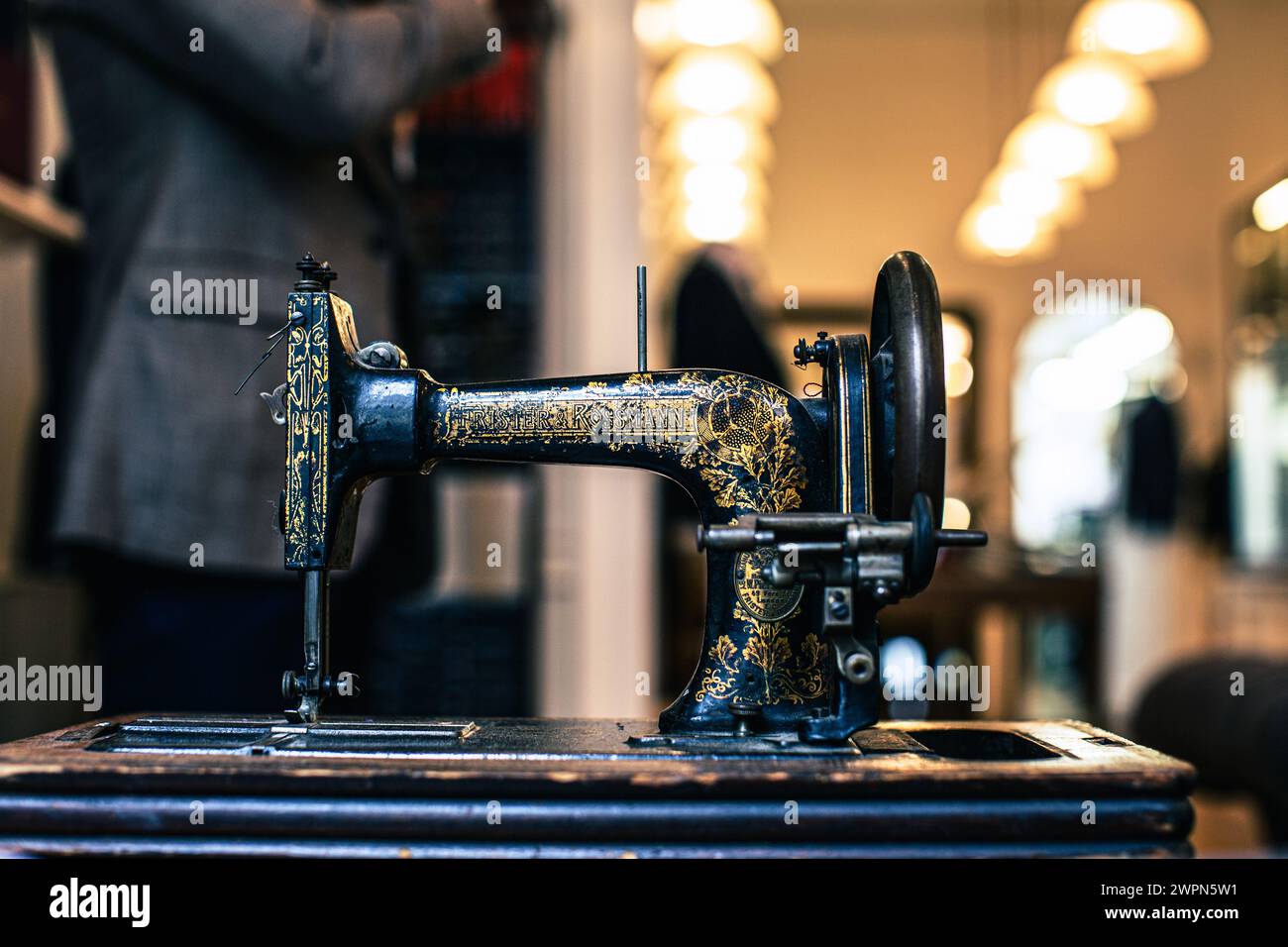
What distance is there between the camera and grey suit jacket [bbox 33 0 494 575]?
5.20 feet

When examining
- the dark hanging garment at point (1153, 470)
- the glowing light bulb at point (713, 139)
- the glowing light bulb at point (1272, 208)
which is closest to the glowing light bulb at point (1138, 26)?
the glowing light bulb at point (713, 139)

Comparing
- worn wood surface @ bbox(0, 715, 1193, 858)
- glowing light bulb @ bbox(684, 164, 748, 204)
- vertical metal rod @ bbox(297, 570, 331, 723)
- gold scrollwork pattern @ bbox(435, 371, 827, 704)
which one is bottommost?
worn wood surface @ bbox(0, 715, 1193, 858)

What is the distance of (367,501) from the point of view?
176cm

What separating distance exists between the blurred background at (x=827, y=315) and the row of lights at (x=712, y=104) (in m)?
0.02

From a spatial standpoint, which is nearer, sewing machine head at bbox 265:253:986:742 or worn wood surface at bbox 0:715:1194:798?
worn wood surface at bbox 0:715:1194:798

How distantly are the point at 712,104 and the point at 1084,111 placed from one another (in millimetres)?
1360

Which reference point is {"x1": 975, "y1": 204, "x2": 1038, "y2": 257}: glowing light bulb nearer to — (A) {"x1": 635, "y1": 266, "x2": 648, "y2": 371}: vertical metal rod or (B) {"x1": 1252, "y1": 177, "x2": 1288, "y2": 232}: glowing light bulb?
(B) {"x1": 1252, "y1": 177, "x2": 1288, "y2": 232}: glowing light bulb

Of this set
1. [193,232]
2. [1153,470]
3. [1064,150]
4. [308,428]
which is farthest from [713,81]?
[1153,470]

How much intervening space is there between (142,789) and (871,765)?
525mm

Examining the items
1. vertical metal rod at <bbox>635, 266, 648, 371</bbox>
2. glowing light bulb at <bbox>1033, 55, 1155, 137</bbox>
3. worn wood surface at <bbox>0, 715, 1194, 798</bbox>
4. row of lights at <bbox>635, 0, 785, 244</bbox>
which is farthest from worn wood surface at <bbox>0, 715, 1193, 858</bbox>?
glowing light bulb at <bbox>1033, 55, 1155, 137</bbox>

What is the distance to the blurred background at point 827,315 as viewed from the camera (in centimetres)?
229

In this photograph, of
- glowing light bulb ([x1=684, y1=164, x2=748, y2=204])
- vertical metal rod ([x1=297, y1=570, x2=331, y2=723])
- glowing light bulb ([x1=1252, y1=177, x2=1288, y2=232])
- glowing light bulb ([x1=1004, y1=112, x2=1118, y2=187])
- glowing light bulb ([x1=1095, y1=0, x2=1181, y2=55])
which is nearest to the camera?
vertical metal rod ([x1=297, y1=570, x2=331, y2=723])

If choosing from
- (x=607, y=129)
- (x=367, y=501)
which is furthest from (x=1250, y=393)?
(x=367, y=501)

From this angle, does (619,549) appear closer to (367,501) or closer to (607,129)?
(607,129)
